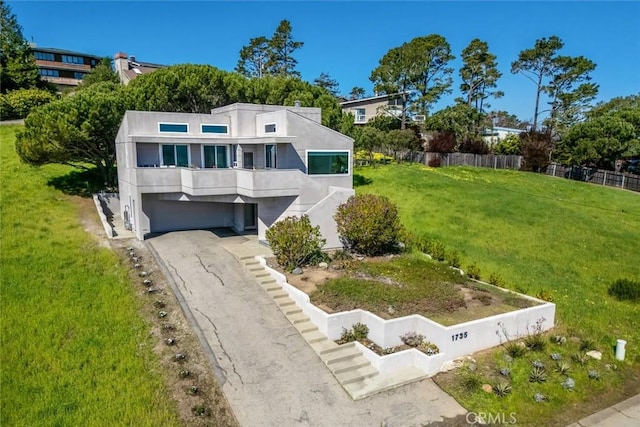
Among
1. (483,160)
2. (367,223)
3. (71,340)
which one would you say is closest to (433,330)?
(367,223)

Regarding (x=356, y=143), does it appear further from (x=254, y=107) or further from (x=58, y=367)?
(x=58, y=367)

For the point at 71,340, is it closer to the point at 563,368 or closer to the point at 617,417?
the point at 563,368

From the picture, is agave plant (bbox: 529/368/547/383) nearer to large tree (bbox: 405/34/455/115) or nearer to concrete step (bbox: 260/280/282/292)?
concrete step (bbox: 260/280/282/292)

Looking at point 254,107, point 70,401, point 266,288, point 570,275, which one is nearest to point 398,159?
point 254,107

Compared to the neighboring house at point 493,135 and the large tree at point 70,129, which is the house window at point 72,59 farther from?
the neighboring house at point 493,135

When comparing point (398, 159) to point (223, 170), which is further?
point (398, 159)

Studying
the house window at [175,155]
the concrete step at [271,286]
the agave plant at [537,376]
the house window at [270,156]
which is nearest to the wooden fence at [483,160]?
the house window at [270,156]

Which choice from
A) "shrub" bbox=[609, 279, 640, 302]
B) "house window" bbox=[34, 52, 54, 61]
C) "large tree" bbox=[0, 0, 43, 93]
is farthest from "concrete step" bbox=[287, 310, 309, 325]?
"house window" bbox=[34, 52, 54, 61]
